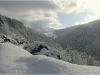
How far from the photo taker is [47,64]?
13242 millimetres

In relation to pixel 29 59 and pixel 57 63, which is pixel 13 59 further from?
pixel 57 63

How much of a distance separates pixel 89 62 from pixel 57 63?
77.3 metres

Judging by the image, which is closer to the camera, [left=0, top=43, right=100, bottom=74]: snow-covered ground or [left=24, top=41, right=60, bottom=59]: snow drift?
[left=0, top=43, right=100, bottom=74]: snow-covered ground

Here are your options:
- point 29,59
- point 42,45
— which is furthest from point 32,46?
point 29,59

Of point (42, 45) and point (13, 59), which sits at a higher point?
point (42, 45)

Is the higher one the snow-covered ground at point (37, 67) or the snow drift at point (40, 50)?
the snow drift at point (40, 50)

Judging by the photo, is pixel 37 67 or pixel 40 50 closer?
pixel 37 67

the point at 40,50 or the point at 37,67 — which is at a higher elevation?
the point at 40,50

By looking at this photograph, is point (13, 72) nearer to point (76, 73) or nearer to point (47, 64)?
point (47, 64)

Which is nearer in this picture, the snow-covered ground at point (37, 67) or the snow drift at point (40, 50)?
the snow-covered ground at point (37, 67)

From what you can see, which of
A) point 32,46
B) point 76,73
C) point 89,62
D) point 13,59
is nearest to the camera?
point 76,73

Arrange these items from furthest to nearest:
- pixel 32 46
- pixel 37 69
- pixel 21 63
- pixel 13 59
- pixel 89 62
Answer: pixel 89 62 < pixel 32 46 < pixel 13 59 < pixel 21 63 < pixel 37 69

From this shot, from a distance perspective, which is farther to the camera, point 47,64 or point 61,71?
point 47,64

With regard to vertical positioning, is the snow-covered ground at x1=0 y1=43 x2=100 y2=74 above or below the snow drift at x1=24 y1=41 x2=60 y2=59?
below
